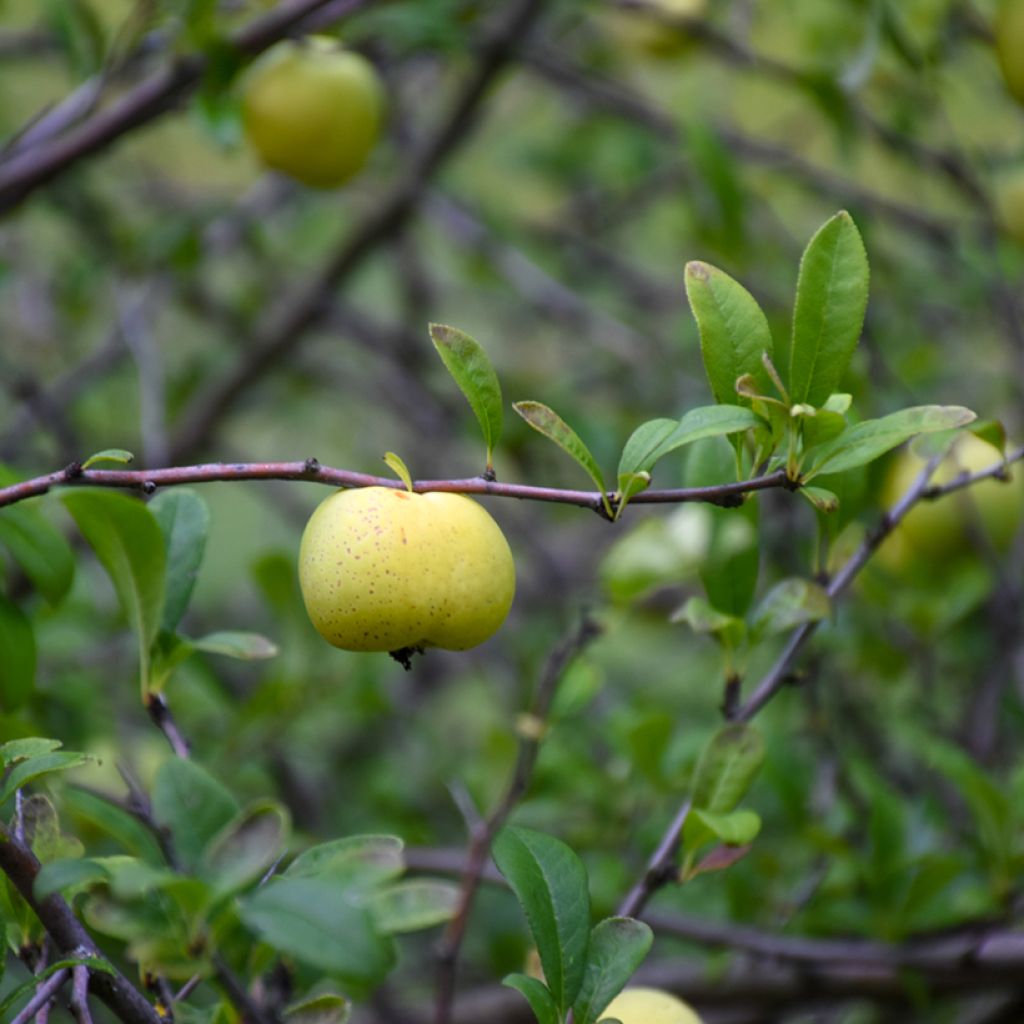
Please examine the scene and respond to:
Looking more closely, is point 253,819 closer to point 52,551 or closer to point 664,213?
point 52,551

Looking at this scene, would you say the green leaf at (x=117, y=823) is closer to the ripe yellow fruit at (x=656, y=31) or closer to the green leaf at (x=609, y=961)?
the green leaf at (x=609, y=961)

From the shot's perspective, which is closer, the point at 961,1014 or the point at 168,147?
the point at 961,1014

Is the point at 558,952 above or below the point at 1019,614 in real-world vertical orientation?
above

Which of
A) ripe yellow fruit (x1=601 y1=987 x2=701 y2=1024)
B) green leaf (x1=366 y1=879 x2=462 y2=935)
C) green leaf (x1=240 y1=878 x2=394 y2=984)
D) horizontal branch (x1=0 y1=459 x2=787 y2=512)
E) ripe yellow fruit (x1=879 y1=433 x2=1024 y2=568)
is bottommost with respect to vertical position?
ripe yellow fruit (x1=879 y1=433 x2=1024 y2=568)

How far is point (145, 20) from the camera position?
1.24 meters

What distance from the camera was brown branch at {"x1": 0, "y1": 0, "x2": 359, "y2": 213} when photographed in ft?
3.95

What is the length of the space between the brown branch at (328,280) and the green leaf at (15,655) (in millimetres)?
1180

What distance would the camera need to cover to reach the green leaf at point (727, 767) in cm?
78

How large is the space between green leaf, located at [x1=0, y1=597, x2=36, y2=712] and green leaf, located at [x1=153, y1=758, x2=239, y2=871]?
253mm

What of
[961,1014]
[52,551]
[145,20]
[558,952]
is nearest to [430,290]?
[145,20]

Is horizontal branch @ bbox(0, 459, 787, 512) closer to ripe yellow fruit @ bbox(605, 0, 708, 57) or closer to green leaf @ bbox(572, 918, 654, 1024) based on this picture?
green leaf @ bbox(572, 918, 654, 1024)

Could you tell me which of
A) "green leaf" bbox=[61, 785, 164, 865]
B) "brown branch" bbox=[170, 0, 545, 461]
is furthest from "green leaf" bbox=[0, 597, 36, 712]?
"brown branch" bbox=[170, 0, 545, 461]

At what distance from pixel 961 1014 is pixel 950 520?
59cm

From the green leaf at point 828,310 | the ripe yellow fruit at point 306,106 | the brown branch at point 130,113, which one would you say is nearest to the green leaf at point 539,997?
the green leaf at point 828,310
